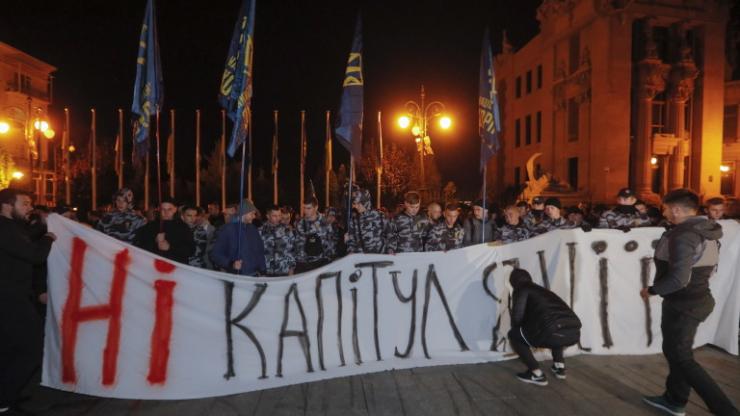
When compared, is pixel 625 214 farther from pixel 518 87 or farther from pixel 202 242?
pixel 518 87

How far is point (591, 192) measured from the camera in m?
30.4

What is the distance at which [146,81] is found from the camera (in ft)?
21.4

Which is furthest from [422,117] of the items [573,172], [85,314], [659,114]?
[659,114]

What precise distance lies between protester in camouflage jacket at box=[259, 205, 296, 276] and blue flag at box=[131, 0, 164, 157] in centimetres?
196

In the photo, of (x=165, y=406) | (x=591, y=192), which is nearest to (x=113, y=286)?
(x=165, y=406)

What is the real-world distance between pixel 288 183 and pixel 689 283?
39595mm

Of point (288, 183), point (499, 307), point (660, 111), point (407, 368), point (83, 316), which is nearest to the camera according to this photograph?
point (83, 316)

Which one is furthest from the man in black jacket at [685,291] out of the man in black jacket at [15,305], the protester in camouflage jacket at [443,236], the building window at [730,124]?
the building window at [730,124]

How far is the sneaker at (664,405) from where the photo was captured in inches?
176

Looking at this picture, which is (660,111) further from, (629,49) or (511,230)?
(511,230)

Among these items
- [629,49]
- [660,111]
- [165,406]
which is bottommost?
[165,406]

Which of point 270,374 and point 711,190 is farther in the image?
point 711,190

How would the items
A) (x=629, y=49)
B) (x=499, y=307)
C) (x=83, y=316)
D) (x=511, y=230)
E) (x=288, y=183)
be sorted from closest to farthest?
(x=83, y=316) → (x=499, y=307) → (x=511, y=230) → (x=629, y=49) → (x=288, y=183)

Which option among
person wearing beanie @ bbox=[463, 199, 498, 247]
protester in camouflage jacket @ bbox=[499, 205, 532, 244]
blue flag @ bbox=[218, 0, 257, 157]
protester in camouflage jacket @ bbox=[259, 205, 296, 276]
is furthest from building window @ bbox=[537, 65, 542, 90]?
blue flag @ bbox=[218, 0, 257, 157]
